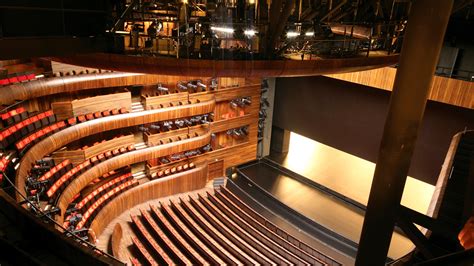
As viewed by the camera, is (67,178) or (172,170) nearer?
(67,178)

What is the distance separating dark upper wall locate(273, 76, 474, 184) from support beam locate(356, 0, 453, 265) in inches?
215

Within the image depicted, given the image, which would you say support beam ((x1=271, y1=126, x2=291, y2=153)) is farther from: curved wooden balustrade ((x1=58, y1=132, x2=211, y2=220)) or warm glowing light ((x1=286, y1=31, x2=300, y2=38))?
warm glowing light ((x1=286, y1=31, x2=300, y2=38))

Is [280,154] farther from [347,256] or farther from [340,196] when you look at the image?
[347,256]

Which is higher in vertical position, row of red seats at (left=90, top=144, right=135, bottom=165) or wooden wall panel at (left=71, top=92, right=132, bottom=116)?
wooden wall panel at (left=71, top=92, right=132, bottom=116)

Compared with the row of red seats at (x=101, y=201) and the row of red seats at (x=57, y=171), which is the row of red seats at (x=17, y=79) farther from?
the row of red seats at (x=101, y=201)

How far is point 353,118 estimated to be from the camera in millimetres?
9328

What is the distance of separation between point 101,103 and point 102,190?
6.71 feet

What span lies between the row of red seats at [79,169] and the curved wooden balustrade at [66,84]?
1589 mm

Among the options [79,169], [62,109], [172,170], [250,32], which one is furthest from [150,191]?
[250,32]

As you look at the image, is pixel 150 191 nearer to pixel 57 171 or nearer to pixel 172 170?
pixel 172 170

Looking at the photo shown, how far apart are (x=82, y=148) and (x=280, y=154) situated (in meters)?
6.71

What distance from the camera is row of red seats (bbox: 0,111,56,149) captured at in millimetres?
5480

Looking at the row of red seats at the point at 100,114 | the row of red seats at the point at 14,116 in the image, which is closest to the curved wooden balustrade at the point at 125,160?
the row of red seats at the point at 100,114

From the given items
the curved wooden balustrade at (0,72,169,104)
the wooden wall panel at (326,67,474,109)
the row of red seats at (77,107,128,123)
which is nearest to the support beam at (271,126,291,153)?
the wooden wall panel at (326,67,474,109)
